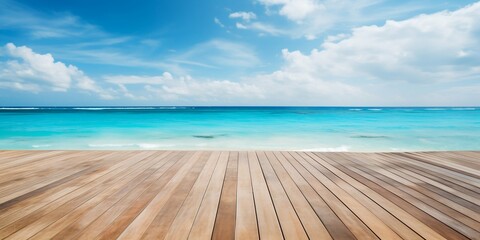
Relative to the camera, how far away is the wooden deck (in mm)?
1595

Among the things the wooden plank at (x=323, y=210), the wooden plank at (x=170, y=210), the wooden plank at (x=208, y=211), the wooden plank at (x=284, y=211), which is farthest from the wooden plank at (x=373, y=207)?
the wooden plank at (x=170, y=210)

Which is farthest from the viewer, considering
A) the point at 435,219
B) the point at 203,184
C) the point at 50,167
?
the point at 50,167

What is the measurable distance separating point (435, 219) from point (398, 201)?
33 cm

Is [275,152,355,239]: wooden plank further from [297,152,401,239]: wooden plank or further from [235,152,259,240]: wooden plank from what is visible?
[235,152,259,240]: wooden plank

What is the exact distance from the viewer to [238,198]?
7.05 feet

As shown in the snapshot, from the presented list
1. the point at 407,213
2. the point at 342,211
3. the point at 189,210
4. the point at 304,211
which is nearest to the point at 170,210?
the point at 189,210

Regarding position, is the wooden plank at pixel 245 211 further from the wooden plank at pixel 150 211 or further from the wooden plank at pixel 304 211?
the wooden plank at pixel 150 211

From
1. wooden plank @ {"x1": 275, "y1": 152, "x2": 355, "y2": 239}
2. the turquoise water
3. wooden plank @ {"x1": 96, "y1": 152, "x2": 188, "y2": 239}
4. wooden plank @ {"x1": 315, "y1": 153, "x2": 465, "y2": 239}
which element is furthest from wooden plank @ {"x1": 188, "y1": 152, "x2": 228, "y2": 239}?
the turquoise water

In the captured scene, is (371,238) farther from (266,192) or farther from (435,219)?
(266,192)

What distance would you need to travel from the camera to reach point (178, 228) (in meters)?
1.61

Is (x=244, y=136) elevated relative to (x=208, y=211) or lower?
lower

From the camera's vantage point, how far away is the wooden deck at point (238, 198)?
1.59 metres

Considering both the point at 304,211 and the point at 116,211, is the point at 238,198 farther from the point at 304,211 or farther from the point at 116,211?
the point at 116,211

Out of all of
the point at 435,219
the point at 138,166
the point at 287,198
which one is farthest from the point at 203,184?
the point at 435,219
